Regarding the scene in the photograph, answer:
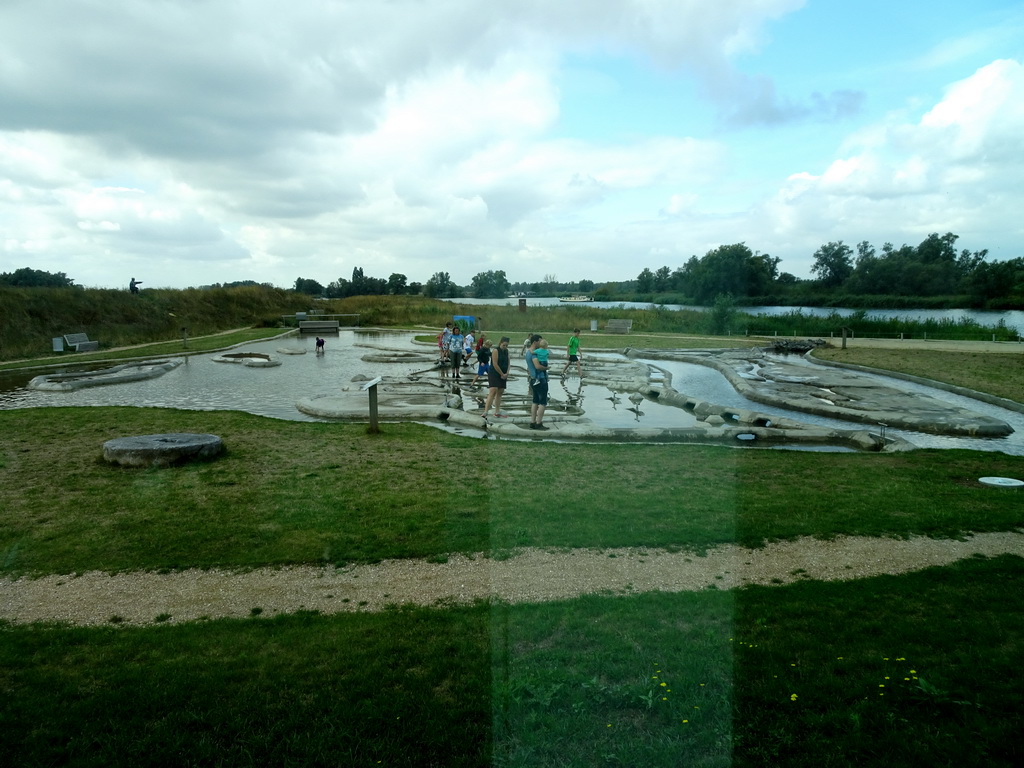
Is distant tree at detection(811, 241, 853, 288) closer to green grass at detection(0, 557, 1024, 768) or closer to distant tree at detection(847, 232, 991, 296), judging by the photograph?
distant tree at detection(847, 232, 991, 296)

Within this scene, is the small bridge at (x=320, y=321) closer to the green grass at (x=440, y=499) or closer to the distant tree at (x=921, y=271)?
the green grass at (x=440, y=499)

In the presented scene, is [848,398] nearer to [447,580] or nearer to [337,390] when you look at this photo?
[337,390]

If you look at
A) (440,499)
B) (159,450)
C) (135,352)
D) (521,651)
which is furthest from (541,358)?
(135,352)

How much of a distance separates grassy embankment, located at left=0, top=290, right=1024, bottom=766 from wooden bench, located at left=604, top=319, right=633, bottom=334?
35.6m

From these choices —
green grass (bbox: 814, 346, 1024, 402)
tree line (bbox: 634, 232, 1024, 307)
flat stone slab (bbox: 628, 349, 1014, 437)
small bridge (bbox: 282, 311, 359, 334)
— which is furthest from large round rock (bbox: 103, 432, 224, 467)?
tree line (bbox: 634, 232, 1024, 307)

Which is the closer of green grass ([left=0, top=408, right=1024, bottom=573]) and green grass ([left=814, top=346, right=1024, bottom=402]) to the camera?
green grass ([left=0, top=408, right=1024, bottom=573])

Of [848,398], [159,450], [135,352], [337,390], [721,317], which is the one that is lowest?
[848,398]

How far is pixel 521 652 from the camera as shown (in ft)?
14.9

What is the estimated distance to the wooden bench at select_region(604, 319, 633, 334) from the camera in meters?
44.0

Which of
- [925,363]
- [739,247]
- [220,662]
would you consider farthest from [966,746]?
[739,247]

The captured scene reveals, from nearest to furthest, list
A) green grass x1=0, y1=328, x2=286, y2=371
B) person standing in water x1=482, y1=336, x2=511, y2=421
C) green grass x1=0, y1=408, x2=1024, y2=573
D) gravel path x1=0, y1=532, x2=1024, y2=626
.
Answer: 1. gravel path x1=0, y1=532, x2=1024, y2=626
2. green grass x1=0, y1=408, x2=1024, y2=573
3. person standing in water x1=482, y1=336, x2=511, y2=421
4. green grass x1=0, y1=328, x2=286, y2=371

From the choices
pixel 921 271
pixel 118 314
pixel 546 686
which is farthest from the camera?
pixel 921 271

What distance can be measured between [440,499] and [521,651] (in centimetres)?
384

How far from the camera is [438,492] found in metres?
8.57
